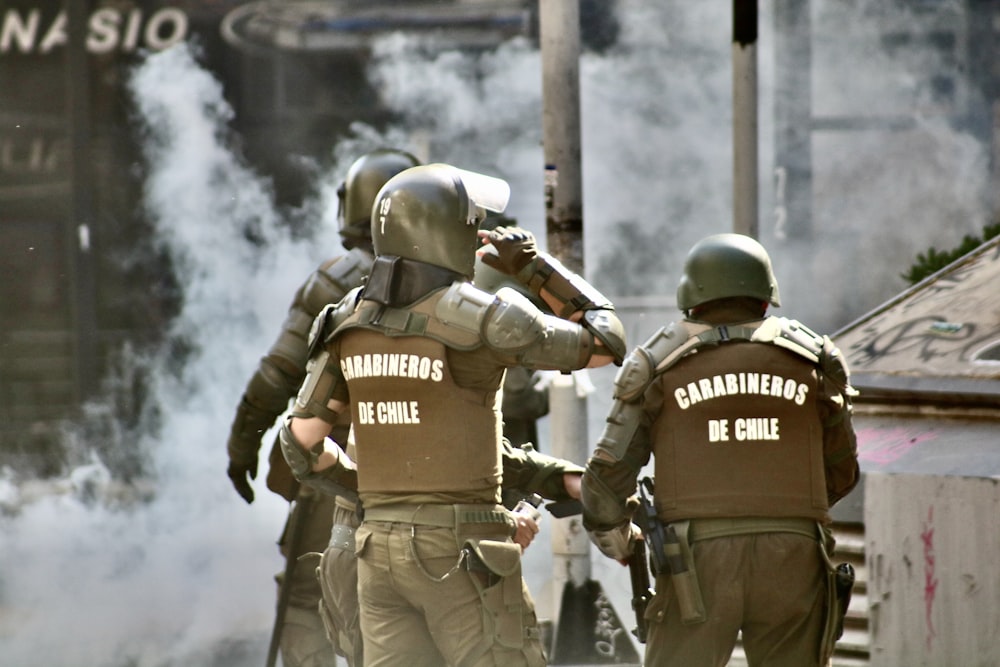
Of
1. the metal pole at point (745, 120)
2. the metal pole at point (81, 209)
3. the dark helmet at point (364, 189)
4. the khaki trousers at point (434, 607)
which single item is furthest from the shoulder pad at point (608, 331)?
the metal pole at point (81, 209)

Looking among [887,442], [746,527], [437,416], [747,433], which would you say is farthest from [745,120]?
[437,416]

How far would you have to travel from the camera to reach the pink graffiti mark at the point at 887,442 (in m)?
5.13

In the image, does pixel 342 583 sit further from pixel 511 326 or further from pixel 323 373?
pixel 511 326

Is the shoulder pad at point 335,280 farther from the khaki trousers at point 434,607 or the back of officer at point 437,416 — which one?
the khaki trousers at point 434,607

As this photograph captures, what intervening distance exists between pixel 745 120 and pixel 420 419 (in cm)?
352

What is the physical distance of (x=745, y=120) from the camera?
700 cm

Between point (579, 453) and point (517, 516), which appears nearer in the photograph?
point (517, 516)

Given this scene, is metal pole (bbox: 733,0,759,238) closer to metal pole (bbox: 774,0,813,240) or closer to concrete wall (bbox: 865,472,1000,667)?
concrete wall (bbox: 865,472,1000,667)

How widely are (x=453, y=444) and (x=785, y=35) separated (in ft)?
20.1

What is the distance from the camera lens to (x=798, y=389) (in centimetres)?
417

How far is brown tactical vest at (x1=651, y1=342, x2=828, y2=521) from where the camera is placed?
4160 millimetres

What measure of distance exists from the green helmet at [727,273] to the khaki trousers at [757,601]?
70 centimetres

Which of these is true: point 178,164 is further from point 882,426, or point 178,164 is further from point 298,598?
point 882,426

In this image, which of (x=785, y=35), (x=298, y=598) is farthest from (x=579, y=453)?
(x=785, y=35)
